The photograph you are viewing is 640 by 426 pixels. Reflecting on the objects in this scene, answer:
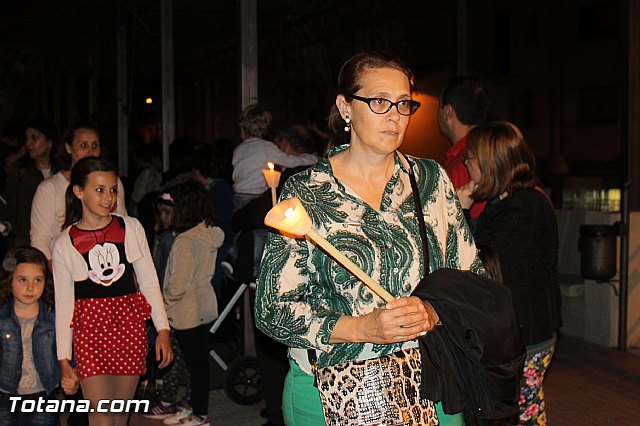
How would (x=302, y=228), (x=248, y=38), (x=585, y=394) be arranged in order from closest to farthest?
(x=302, y=228) < (x=585, y=394) < (x=248, y=38)

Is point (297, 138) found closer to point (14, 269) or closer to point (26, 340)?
point (14, 269)

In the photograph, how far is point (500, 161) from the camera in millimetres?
4766

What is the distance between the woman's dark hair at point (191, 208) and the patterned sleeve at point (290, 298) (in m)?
3.79

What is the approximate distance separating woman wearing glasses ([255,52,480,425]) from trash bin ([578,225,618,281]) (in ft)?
19.2

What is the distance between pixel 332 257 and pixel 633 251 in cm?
696

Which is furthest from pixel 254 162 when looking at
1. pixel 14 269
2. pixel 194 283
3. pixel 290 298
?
pixel 290 298

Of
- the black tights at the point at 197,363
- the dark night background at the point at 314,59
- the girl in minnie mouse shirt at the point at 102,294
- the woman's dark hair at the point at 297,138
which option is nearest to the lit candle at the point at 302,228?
the girl in minnie mouse shirt at the point at 102,294

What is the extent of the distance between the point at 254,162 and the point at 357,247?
4.86m

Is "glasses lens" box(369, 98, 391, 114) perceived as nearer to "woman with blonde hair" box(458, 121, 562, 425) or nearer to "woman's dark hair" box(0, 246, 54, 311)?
"woman with blonde hair" box(458, 121, 562, 425)

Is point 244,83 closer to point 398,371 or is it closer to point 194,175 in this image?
point 194,175

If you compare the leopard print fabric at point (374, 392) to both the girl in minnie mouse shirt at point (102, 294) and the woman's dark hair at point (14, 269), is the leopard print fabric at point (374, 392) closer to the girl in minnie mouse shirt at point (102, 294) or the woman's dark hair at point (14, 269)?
the girl in minnie mouse shirt at point (102, 294)

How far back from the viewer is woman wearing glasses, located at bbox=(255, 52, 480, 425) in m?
2.91

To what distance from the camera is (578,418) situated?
6859mm

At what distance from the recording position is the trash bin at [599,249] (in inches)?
341
